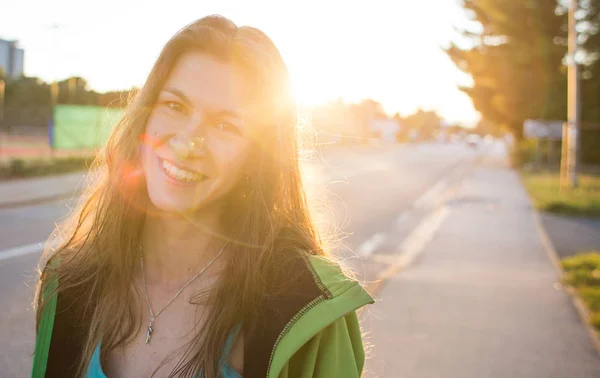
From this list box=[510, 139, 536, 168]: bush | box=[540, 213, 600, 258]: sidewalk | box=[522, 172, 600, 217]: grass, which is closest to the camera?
box=[540, 213, 600, 258]: sidewalk

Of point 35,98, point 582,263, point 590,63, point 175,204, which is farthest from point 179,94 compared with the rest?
point 35,98

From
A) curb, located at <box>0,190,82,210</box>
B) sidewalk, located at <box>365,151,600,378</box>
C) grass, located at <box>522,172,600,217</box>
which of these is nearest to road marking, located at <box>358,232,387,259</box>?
sidewalk, located at <box>365,151,600,378</box>

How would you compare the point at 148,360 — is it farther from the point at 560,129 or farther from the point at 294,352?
the point at 560,129

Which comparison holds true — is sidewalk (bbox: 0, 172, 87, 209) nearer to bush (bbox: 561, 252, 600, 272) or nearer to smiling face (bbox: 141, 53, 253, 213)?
bush (bbox: 561, 252, 600, 272)

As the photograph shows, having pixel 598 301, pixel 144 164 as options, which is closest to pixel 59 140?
pixel 598 301

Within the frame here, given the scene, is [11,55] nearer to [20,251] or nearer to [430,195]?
[20,251]

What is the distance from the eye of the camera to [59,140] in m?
20.5

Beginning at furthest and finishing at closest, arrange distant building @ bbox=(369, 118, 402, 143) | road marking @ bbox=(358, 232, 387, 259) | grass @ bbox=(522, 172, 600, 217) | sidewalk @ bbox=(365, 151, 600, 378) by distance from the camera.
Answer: distant building @ bbox=(369, 118, 402, 143), grass @ bbox=(522, 172, 600, 217), road marking @ bbox=(358, 232, 387, 259), sidewalk @ bbox=(365, 151, 600, 378)

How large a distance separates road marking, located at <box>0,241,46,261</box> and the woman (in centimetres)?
594

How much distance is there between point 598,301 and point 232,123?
503 cm

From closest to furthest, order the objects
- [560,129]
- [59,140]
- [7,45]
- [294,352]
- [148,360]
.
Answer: [294,352]
[148,360]
[7,45]
[59,140]
[560,129]

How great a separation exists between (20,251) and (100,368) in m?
6.71

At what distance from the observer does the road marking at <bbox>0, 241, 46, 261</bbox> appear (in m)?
7.36

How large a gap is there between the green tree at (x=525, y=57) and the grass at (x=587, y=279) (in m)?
25.8
